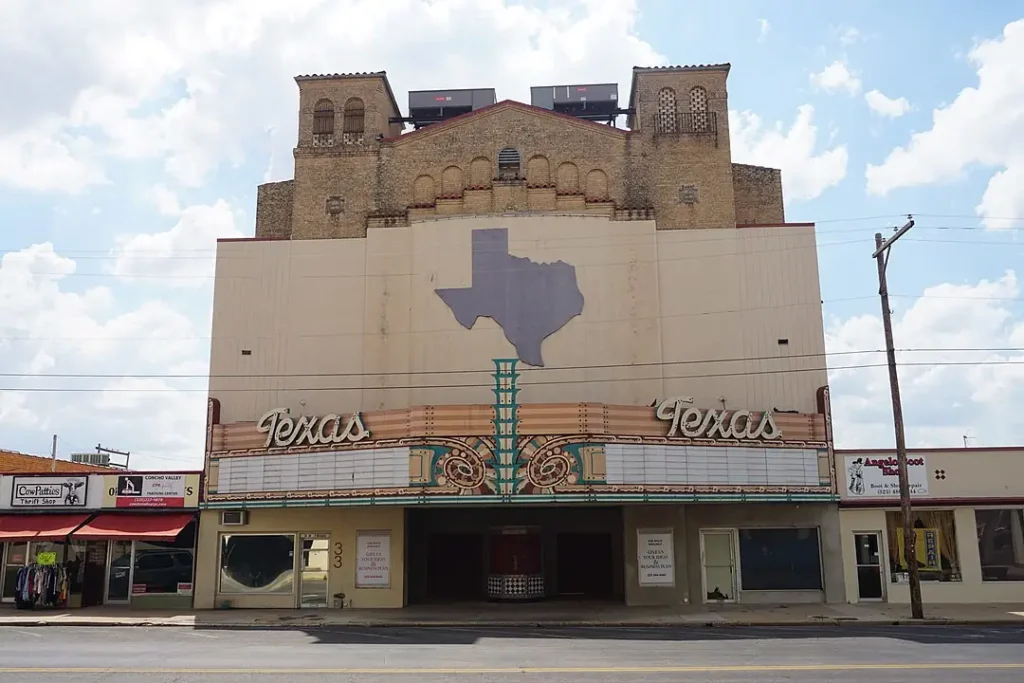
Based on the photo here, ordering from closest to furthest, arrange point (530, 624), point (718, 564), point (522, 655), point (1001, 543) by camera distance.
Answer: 1. point (522, 655)
2. point (530, 624)
3. point (1001, 543)
4. point (718, 564)

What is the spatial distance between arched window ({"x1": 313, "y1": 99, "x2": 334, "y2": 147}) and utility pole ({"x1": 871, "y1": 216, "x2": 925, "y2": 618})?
18.9m

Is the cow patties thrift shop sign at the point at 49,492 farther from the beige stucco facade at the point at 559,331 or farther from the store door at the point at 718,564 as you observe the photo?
the store door at the point at 718,564

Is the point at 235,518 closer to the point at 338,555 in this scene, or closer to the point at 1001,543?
the point at 338,555

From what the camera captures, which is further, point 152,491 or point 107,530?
point 152,491

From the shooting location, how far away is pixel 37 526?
29125 millimetres

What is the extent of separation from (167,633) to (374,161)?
17.1 meters

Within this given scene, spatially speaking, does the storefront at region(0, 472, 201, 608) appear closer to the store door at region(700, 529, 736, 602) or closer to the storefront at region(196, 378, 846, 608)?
the storefront at region(196, 378, 846, 608)

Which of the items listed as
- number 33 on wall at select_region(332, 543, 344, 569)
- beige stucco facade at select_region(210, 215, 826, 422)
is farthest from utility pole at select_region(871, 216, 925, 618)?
number 33 on wall at select_region(332, 543, 344, 569)

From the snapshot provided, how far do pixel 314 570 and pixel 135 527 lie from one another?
5.68m

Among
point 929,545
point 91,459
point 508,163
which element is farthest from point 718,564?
point 91,459

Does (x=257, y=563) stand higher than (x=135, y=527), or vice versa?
(x=135, y=527)

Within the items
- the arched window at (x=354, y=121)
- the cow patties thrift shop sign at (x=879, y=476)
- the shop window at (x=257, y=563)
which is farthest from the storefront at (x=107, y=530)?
the cow patties thrift shop sign at (x=879, y=476)

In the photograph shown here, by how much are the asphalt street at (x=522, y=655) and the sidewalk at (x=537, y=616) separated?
1209 mm

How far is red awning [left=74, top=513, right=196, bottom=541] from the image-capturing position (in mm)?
28125
